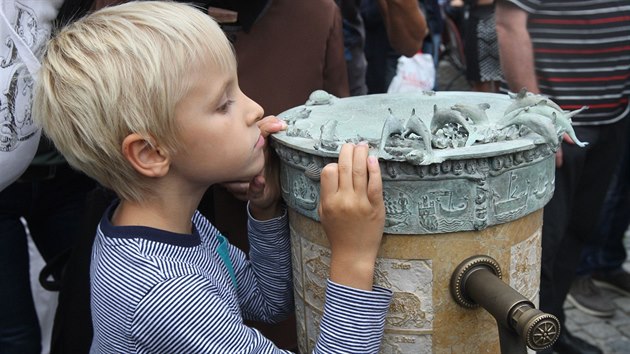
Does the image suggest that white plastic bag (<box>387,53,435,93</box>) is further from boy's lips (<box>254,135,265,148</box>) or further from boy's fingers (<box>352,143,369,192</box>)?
boy's fingers (<box>352,143,369,192</box>)

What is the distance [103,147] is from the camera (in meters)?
1.31

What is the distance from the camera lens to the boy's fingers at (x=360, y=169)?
4.06ft

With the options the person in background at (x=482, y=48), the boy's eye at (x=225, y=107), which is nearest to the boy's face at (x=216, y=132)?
the boy's eye at (x=225, y=107)

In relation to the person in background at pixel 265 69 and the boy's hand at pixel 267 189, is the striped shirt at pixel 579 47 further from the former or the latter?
the boy's hand at pixel 267 189

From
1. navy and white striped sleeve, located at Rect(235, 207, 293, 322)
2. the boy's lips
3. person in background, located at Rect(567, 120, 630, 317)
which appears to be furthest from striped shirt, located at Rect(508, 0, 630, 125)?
the boy's lips

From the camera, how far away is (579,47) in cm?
269

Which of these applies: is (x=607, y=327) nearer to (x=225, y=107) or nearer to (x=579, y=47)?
(x=579, y=47)

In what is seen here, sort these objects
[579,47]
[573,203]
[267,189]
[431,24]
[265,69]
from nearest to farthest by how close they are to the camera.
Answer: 1. [267,189]
2. [265,69]
3. [579,47]
4. [573,203]
5. [431,24]

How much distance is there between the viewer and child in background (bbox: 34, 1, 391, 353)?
1262mm

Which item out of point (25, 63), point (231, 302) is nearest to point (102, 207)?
point (25, 63)

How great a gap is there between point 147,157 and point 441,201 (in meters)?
0.52

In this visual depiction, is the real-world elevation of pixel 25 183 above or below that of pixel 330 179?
below

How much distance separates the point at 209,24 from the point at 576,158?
71.7 inches

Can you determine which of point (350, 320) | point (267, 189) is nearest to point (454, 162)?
point (350, 320)
